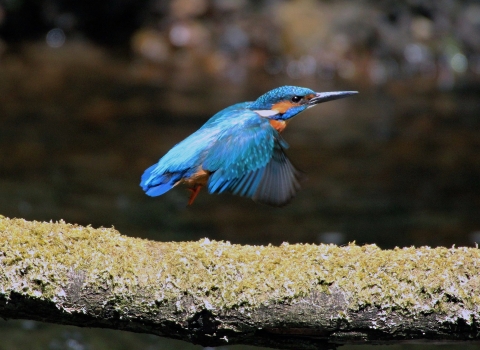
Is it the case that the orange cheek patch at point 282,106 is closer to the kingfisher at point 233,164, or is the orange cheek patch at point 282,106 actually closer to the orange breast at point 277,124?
the orange breast at point 277,124

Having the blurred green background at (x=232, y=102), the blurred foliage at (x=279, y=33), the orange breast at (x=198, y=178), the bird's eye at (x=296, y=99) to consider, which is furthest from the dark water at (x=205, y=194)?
the bird's eye at (x=296, y=99)

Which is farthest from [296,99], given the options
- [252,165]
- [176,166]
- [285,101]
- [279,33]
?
[279,33]

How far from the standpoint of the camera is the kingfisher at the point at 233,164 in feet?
11.2

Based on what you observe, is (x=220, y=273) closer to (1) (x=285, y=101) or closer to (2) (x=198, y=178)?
(2) (x=198, y=178)

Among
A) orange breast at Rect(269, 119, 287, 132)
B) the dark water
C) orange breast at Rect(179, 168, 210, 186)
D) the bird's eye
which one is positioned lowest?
orange breast at Rect(179, 168, 210, 186)

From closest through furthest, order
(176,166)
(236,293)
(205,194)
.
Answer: (236,293) < (176,166) < (205,194)

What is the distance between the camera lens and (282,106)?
4051 millimetres

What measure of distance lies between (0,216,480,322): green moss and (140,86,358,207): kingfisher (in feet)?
3.07

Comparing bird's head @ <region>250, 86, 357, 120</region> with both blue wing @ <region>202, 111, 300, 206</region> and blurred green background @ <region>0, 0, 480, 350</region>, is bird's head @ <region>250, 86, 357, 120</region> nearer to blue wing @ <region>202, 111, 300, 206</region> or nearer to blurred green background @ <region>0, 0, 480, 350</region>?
blue wing @ <region>202, 111, 300, 206</region>

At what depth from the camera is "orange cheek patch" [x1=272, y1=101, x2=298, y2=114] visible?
4035 mm

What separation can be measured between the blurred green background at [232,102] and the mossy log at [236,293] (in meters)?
2.97

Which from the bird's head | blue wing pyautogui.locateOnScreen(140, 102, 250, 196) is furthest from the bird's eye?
blue wing pyautogui.locateOnScreen(140, 102, 250, 196)

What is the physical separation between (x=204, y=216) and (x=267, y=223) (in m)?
0.74

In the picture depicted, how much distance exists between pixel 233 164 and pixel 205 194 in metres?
5.04
